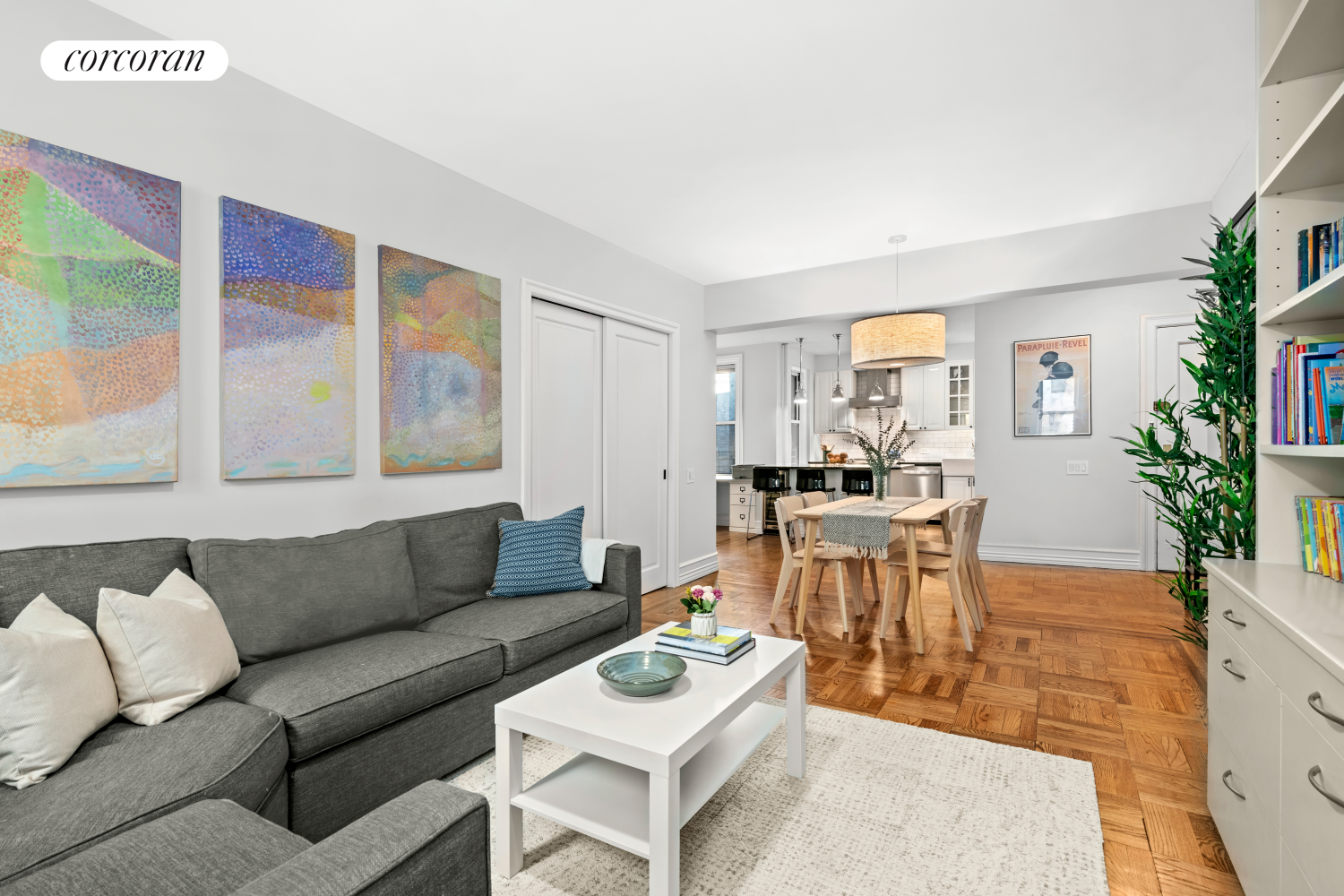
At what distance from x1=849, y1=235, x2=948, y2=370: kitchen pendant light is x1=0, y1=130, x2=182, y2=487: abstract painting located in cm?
379

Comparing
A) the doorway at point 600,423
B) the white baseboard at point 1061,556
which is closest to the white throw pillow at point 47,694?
the doorway at point 600,423

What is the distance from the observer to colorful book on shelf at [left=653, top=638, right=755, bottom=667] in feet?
6.81

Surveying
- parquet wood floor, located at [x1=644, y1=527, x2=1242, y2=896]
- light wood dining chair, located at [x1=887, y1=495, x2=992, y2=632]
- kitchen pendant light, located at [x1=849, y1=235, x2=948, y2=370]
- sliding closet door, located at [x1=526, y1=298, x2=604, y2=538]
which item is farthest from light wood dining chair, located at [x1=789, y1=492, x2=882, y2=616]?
sliding closet door, located at [x1=526, y1=298, x2=604, y2=538]

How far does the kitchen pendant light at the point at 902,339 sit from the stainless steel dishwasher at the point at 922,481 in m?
4.04

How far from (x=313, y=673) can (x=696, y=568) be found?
3859mm

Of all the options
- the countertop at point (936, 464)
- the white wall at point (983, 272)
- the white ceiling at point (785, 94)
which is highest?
the white ceiling at point (785, 94)

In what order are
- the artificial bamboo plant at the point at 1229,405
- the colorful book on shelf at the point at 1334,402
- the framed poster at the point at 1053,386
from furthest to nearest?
the framed poster at the point at 1053,386 → the artificial bamboo plant at the point at 1229,405 → the colorful book on shelf at the point at 1334,402

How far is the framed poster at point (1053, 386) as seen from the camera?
5809mm

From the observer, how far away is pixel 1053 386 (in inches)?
233

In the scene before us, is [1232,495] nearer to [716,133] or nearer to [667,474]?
[716,133]

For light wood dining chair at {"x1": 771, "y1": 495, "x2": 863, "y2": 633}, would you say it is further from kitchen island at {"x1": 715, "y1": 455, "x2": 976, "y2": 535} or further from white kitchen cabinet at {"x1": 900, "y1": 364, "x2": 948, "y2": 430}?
white kitchen cabinet at {"x1": 900, "y1": 364, "x2": 948, "y2": 430}

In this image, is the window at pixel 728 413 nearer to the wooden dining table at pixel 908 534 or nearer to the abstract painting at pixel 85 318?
the wooden dining table at pixel 908 534

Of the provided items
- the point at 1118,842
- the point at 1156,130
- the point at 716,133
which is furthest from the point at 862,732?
the point at 1156,130

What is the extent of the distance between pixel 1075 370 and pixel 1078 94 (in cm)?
381
